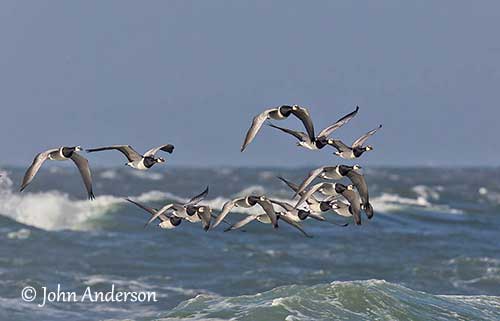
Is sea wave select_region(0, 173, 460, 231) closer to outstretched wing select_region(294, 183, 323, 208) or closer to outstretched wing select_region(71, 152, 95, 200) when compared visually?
outstretched wing select_region(71, 152, 95, 200)

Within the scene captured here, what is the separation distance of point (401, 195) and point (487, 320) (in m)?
47.4

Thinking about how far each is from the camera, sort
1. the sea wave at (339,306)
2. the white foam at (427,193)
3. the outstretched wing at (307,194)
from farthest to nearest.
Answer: the white foam at (427,193) < the sea wave at (339,306) < the outstretched wing at (307,194)

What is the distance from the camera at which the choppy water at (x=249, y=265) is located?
24.5m

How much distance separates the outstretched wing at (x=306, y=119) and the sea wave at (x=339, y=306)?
16.1ft

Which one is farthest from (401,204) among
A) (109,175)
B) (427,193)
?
(109,175)

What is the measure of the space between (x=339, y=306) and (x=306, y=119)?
19.6 ft

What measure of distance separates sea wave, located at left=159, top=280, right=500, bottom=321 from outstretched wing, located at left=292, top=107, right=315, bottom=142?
4.91 meters

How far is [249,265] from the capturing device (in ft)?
114

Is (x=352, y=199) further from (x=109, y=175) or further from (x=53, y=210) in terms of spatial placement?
(x=109, y=175)

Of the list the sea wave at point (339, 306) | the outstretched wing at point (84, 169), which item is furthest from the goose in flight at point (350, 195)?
the outstretched wing at point (84, 169)

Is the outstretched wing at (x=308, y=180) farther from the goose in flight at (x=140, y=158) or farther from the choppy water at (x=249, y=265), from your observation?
the choppy water at (x=249, y=265)

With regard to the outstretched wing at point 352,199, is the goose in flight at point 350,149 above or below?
above

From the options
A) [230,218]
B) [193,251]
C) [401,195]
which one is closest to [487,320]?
[193,251]

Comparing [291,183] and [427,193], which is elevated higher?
[427,193]
